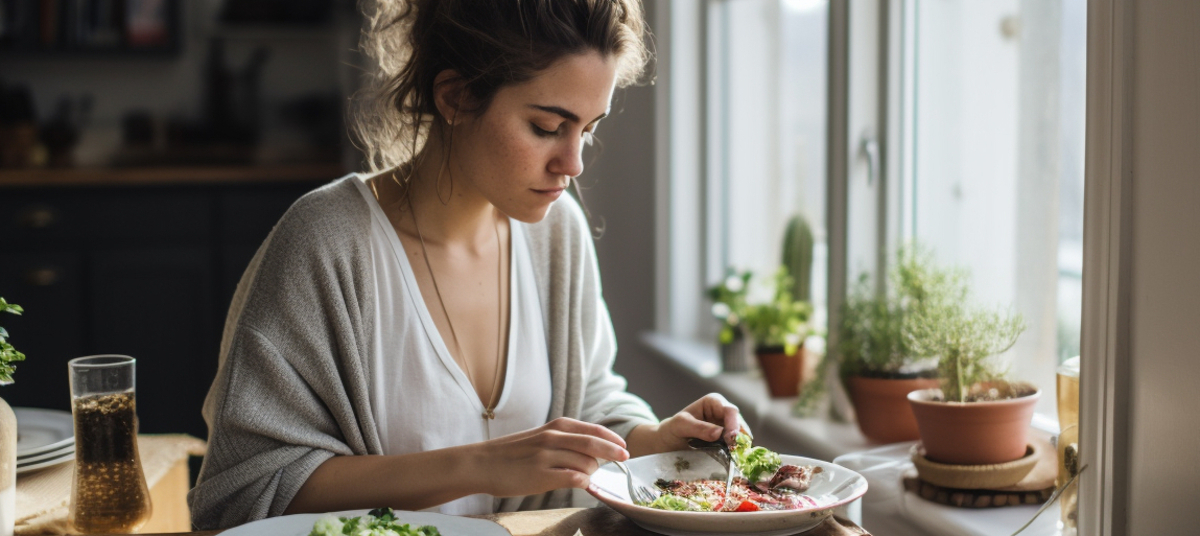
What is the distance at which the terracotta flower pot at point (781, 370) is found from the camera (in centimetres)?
221

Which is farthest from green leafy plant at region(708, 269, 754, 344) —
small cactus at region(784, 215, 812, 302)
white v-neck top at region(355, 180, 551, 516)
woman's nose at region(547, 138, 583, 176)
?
woman's nose at region(547, 138, 583, 176)

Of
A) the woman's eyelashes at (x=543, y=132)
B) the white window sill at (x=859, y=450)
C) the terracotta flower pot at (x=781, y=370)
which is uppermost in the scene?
the woman's eyelashes at (x=543, y=132)

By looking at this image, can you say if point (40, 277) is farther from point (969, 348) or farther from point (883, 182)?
point (969, 348)

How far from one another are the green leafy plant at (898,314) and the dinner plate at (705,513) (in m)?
0.44

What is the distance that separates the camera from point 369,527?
96 centimetres

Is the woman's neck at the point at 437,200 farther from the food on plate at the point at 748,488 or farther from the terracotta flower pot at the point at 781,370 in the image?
the terracotta flower pot at the point at 781,370

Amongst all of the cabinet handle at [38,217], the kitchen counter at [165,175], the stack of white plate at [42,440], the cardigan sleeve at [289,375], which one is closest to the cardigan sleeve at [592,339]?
the cardigan sleeve at [289,375]

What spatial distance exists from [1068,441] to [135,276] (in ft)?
→ 11.3

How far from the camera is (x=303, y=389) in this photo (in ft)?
4.08

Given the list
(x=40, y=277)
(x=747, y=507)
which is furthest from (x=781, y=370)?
(x=40, y=277)

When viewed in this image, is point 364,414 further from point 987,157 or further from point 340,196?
point 987,157

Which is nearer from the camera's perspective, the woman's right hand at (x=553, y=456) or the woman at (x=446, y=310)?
the woman's right hand at (x=553, y=456)

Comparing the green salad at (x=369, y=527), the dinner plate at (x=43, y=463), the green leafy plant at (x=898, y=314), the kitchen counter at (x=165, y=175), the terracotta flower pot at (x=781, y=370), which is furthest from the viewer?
the kitchen counter at (x=165, y=175)

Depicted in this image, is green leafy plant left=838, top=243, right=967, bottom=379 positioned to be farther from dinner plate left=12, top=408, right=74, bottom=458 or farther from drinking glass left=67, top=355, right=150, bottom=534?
dinner plate left=12, top=408, right=74, bottom=458
